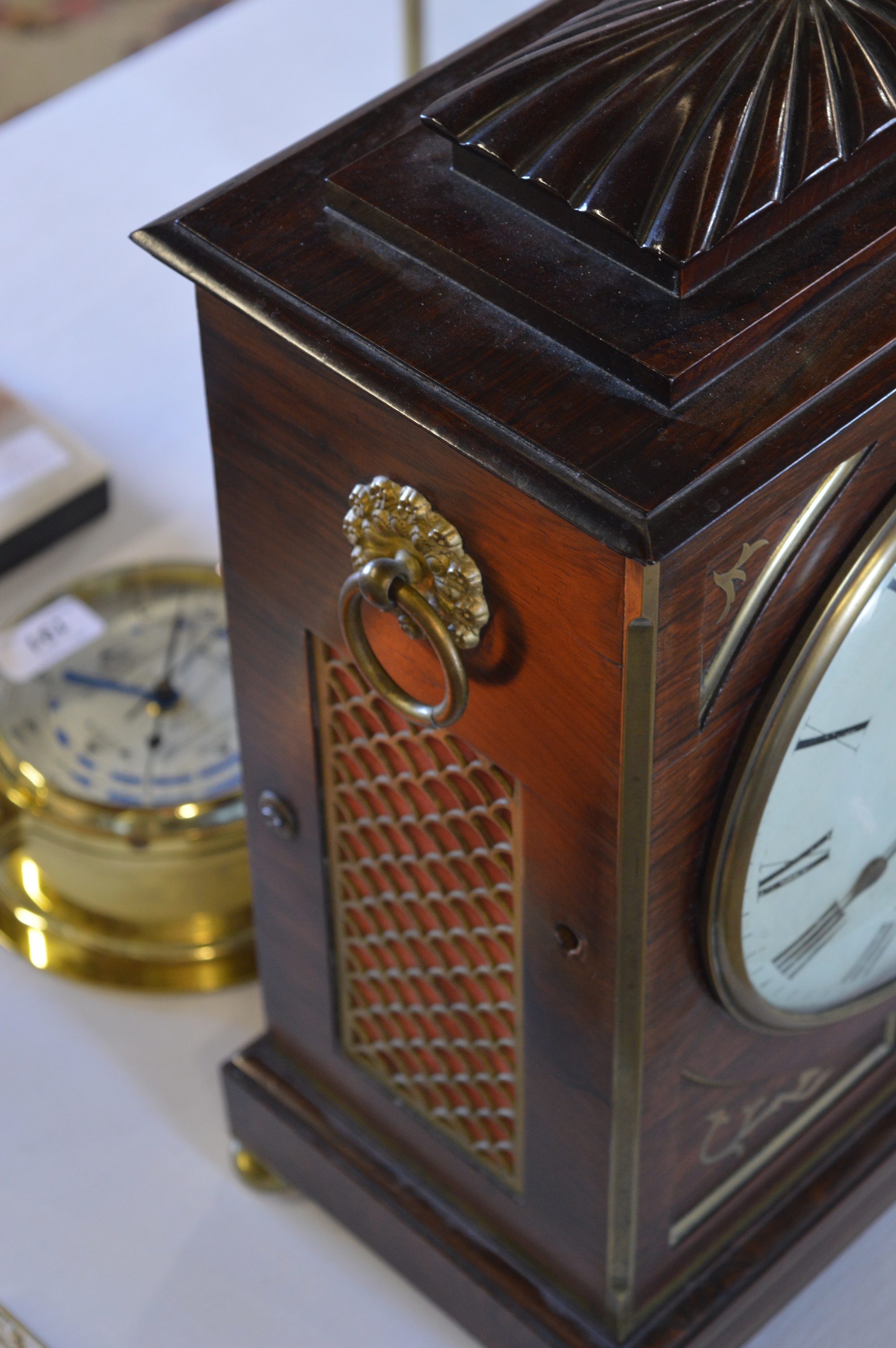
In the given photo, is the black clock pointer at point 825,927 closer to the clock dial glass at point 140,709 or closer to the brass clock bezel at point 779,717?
the brass clock bezel at point 779,717

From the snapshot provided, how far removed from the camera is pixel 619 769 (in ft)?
2.25

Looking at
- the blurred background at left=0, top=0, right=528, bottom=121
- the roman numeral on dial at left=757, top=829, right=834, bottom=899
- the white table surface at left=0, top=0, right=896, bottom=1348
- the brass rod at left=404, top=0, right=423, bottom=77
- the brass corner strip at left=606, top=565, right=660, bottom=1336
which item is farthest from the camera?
the blurred background at left=0, top=0, right=528, bottom=121

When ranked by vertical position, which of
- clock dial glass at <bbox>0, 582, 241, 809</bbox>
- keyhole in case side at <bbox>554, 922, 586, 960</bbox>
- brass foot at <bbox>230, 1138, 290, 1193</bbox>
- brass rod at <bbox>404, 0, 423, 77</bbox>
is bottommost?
brass foot at <bbox>230, 1138, 290, 1193</bbox>

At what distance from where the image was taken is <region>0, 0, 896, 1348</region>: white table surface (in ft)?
3.34

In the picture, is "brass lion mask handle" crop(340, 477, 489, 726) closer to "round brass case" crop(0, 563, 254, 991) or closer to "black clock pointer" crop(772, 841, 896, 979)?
"black clock pointer" crop(772, 841, 896, 979)

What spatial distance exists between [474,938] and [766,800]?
0.61 ft

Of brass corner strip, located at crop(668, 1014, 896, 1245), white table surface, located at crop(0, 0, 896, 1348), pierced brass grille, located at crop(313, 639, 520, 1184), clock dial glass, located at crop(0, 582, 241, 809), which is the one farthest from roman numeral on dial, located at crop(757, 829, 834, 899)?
clock dial glass, located at crop(0, 582, 241, 809)

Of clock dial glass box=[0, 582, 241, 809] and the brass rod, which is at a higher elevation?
the brass rod

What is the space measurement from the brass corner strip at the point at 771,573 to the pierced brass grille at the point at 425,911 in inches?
4.9

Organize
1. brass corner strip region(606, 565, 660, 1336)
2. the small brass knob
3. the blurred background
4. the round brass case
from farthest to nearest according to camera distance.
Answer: the blurred background, the round brass case, the small brass knob, brass corner strip region(606, 565, 660, 1336)

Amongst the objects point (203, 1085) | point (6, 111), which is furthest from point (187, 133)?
point (203, 1085)

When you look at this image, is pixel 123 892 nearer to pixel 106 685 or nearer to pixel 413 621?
pixel 106 685

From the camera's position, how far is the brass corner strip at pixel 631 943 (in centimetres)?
65

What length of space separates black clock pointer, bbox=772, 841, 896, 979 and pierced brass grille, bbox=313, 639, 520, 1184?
12 cm
